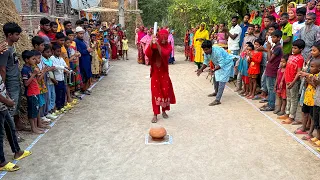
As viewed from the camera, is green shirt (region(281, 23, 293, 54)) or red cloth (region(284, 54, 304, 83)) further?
green shirt (region(281, 23, 293, 54))

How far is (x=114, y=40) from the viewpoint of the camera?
47.4ft

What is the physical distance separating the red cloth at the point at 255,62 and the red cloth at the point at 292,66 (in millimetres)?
1569

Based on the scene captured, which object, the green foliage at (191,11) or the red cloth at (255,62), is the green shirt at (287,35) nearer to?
the red cloth at (255,62)

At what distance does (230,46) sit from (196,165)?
5.89 metres

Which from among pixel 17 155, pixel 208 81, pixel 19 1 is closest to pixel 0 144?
pixel 17 155

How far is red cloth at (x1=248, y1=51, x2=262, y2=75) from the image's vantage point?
6832 millimetres

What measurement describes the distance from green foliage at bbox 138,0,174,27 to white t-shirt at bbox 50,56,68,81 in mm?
18940

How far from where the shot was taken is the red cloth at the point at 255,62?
269 inches

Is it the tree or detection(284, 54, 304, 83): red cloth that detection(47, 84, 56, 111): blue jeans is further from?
the tree

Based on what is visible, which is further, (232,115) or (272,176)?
(232,115)

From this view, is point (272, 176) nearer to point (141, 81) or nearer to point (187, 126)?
point (187, 126)

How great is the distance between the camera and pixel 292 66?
5.16 metres

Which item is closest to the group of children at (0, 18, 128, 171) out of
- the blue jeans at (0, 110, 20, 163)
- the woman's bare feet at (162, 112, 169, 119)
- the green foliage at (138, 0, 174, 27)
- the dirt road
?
the blue jeans at (0, 110, 20, 163)

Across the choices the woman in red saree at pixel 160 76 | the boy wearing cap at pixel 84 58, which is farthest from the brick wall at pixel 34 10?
the woman in red saree at pixel 160 76
